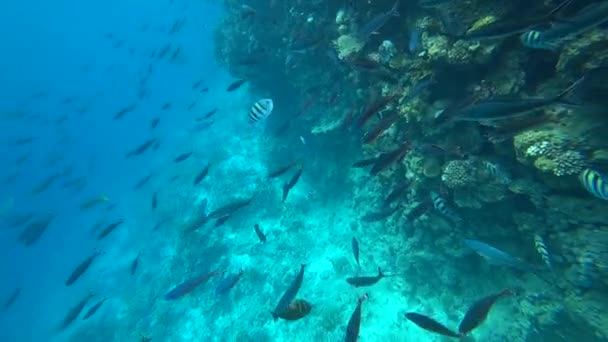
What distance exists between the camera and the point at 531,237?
6.40m

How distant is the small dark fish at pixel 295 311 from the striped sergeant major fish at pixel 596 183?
3721 mm

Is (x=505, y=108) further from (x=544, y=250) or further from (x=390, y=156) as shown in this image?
(x=544, y=250)

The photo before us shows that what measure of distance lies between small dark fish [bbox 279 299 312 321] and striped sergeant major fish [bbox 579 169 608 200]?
3.72m

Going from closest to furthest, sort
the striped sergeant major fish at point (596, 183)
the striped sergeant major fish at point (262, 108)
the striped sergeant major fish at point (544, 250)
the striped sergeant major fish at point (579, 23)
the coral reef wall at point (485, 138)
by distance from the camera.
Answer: the striped sergeant major fish at point (579, 23)
the striped sergeant major fish at point (596, 183)
the coral reef wall at point (485, 138)
the striped sergeant major fish at point (544, 250)
the striped sergeant major fish at point (262, 108)

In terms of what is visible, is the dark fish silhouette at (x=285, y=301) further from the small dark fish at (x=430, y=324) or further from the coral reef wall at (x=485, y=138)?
the coral reef wall at (x=485, y=138)

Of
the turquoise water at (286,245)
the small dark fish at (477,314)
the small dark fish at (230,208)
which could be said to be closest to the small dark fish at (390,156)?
the turquoise water at (286,245)

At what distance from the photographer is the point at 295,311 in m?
4.87

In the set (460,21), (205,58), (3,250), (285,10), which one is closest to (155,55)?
(285,10)

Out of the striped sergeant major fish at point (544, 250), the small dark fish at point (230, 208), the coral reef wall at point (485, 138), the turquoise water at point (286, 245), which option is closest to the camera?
the coral reef wall at point (485, 138)

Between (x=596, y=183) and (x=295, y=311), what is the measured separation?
3873mm

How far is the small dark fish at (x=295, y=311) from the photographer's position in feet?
15.8

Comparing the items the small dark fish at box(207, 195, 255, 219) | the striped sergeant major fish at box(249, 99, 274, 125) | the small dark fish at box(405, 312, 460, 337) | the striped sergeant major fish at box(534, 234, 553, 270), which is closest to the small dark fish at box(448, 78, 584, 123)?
the small dark fish at box(405, 312, 460, 337)

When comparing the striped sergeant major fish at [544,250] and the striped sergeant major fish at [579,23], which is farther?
the striped sergeant major fish at [544,250]

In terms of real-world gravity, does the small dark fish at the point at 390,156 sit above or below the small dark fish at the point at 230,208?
above
